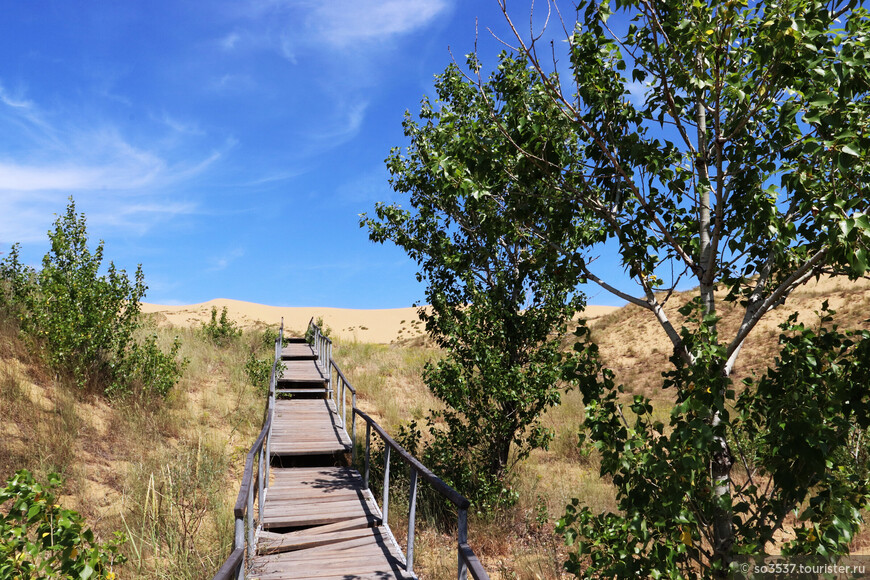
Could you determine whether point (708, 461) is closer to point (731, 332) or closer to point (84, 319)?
point (84, 319)

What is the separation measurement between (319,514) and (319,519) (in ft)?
0.60

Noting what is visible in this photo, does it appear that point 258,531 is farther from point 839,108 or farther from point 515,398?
point 839,108

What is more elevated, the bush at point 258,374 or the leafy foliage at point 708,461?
the bush at point 258,374

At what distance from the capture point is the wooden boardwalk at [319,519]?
6.09m

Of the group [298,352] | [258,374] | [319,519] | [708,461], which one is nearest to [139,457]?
[319,519]

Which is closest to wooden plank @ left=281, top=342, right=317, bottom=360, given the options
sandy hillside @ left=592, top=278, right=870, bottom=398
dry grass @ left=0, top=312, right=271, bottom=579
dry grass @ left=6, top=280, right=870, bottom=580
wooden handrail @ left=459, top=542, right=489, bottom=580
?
dry grass @ left=6, top=280, right=870, bottom=580

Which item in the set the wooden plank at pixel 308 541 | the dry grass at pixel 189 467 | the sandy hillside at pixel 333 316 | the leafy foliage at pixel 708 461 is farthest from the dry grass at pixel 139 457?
the sandy hillside at pixel 333 316

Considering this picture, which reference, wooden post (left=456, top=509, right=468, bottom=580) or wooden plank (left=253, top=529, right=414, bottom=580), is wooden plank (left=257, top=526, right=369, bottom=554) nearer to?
wooden plank (left=253, top=529, right=414, bottom=580)

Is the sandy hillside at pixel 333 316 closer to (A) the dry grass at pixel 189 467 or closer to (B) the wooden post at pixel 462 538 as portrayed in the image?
(A) the dry grass at pixel 189 467

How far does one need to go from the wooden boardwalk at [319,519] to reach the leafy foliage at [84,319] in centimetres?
348

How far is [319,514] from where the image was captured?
766cm

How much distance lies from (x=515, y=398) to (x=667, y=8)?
18.7 feet

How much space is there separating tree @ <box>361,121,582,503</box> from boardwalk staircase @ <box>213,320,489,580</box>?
48.2 inches

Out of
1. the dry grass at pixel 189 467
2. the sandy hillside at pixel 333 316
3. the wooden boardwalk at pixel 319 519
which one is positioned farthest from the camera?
the sandy hillside at pixel 333 316
